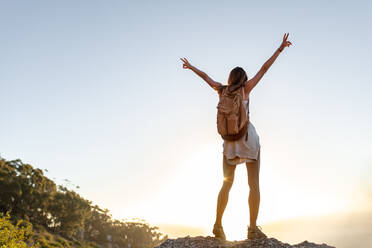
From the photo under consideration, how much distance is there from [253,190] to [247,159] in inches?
20.9

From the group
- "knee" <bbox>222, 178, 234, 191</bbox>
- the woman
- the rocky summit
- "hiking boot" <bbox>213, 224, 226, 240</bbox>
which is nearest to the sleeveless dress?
the woman

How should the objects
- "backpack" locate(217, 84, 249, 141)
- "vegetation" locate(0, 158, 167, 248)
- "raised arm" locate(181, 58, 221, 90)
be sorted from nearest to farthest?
"backpack" locate(217, 84, 249, 141), "raised arm" locate(181, 58, 221, 90), "vegetation" locate(0, 158, 167, 248)

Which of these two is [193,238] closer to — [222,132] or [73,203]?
[222,132]

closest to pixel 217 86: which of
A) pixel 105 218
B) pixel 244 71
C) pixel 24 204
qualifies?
pixel 244 71

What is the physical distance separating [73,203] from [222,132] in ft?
143

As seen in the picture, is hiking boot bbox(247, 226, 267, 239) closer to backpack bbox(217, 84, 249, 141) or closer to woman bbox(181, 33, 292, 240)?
woman bbox(181, 33, 292, 240)

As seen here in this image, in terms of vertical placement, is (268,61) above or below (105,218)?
below

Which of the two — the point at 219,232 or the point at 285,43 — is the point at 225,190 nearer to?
the point at 219,232

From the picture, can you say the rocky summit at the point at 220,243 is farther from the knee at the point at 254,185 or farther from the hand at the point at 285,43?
the hand at the point at 285,43

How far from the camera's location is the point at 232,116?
5.86 m

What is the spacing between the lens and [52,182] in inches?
1751

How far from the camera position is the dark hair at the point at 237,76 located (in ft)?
20.2

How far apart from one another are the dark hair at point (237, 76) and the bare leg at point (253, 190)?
1.41 meters

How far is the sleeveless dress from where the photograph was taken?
5922 mm
